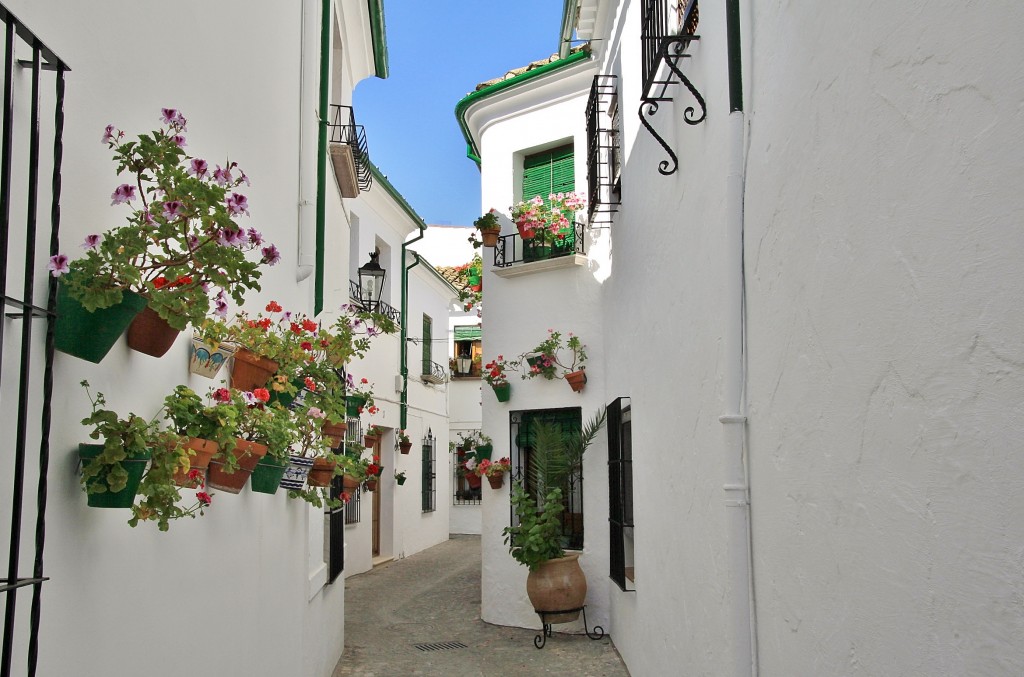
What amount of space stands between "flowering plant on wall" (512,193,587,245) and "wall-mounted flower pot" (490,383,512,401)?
5.25ft

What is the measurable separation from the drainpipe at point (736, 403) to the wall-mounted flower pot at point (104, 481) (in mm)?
2164

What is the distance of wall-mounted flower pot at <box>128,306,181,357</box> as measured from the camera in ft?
8.59

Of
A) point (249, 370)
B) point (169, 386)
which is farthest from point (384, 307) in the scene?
point (169, 386)

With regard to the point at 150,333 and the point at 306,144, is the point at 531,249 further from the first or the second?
the point at 150,333

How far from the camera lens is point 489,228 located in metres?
9.83

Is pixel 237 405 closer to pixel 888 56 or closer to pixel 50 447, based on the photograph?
pixel 50 447

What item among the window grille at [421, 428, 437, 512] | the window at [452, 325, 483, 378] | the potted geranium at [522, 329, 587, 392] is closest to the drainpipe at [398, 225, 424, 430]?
the window grille at [421, 428, 437, 512]

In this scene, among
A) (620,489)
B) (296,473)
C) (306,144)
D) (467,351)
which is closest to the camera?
(296,473)

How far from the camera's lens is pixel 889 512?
214cm

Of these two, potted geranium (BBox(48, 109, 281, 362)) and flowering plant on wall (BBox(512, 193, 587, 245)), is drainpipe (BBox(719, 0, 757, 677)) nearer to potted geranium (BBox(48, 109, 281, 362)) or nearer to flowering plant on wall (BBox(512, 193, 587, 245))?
potted geranium (BBox(48, 109, 281, 362))

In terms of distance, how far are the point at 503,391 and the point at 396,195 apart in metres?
6.34

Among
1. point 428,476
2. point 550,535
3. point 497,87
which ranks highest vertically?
point 497,87

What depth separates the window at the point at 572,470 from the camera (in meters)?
9.17

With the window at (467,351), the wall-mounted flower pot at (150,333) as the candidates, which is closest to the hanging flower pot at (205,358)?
the wall-mounted flower pot at (150,333)
